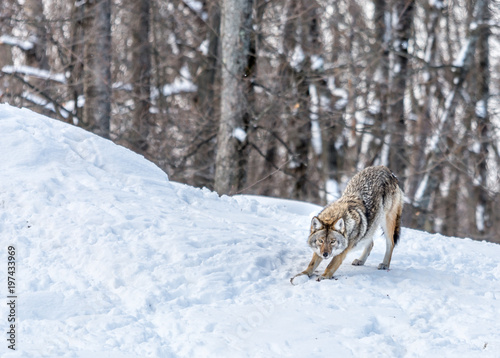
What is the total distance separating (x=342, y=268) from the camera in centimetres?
751

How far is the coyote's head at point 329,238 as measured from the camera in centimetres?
684

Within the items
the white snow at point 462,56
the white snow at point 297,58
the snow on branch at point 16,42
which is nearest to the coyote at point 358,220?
the white snow at point 297,58

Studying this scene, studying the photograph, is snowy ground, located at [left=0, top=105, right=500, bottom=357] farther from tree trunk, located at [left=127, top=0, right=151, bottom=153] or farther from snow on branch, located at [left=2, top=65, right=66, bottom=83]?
tree trunk, located at [left=127, top=0, right=151, bottom=153]

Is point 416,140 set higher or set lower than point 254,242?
higher

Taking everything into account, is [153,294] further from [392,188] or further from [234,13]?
[234,13]

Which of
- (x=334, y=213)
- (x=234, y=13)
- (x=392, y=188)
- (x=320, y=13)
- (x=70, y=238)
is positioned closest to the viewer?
(x=70, y=238)

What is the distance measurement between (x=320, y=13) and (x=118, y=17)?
8.07 m

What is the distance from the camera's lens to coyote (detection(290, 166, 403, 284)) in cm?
693

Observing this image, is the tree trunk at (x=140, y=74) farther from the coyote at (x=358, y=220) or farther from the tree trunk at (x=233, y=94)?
the coyote at (x=358, y=220)

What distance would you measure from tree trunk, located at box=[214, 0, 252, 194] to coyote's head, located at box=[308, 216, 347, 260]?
6512 mm

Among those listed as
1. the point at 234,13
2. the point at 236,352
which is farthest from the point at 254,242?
the point at 234,13

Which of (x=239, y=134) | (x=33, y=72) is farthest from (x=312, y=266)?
(x=33, y=72)

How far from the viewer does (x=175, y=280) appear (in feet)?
20.2

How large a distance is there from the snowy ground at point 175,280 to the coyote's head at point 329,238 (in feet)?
1.33
